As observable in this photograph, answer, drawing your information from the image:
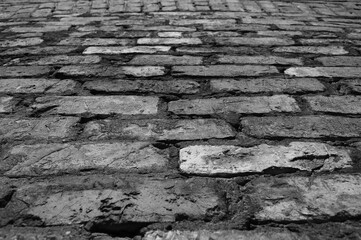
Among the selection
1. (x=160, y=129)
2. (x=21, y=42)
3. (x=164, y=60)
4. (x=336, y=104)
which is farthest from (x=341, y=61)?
(x=21, y=42)

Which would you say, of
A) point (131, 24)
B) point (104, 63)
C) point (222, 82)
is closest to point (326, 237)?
point (222, 82)

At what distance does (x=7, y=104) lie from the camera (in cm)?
138

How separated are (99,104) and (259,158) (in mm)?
671

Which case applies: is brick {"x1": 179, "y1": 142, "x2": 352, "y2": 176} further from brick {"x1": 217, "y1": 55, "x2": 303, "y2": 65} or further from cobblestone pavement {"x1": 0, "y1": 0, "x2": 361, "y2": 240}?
brick {"x1": 217, "y1": 55, "x2": 303, "y2": 65}

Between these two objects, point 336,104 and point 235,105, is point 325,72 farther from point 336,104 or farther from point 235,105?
point 235,105

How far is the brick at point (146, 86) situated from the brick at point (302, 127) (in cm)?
35

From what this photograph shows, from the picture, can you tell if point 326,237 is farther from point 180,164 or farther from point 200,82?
point 200,82

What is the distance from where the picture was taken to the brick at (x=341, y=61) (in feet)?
5.89

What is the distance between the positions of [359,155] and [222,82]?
667 mm

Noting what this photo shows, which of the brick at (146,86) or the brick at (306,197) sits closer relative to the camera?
the brick at (306,197)

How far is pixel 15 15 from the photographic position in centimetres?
283

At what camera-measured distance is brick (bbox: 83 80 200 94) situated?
4.86 ft

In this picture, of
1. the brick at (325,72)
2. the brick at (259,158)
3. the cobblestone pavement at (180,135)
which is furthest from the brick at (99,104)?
the brick at (325,72)

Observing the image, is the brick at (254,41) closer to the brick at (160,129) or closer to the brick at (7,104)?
the brick at (160,129)
